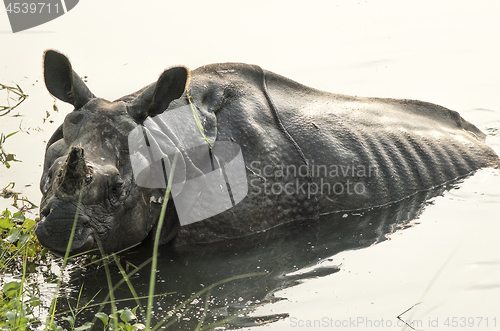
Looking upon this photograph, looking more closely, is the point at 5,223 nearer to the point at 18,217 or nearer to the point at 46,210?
the point at 18,217

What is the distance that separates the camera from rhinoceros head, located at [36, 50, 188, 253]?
147 inches

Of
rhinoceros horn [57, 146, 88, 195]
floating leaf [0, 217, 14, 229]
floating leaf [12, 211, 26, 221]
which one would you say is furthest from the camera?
floating leaf [12, 211, 26, 221]

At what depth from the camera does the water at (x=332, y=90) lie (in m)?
4.01

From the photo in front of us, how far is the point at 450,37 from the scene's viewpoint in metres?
10.5

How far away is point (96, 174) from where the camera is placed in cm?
382

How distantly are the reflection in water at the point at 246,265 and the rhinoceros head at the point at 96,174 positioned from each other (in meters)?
0.34

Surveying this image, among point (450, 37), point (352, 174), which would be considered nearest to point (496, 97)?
point (450, 37)

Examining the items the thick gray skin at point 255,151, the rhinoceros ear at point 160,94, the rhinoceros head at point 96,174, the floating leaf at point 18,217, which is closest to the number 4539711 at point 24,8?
the thick gray skin at point 255,151

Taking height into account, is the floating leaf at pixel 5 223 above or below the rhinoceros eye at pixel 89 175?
below

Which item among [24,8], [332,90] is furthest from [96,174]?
[24,8]

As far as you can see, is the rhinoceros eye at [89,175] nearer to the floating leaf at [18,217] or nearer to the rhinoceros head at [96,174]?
the rhinoceros head at [96,174]

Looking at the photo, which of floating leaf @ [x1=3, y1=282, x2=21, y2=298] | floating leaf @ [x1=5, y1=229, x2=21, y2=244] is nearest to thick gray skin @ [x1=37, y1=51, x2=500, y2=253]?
floating leaf @ [x1=3, y1=282, x2=21, y2=298]

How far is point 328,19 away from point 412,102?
4605 millimetres

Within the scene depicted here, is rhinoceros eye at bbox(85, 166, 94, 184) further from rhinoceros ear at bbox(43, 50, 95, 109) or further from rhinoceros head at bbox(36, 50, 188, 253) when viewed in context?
rhinoceros ear at bbox(43, 50, 95, 109)
